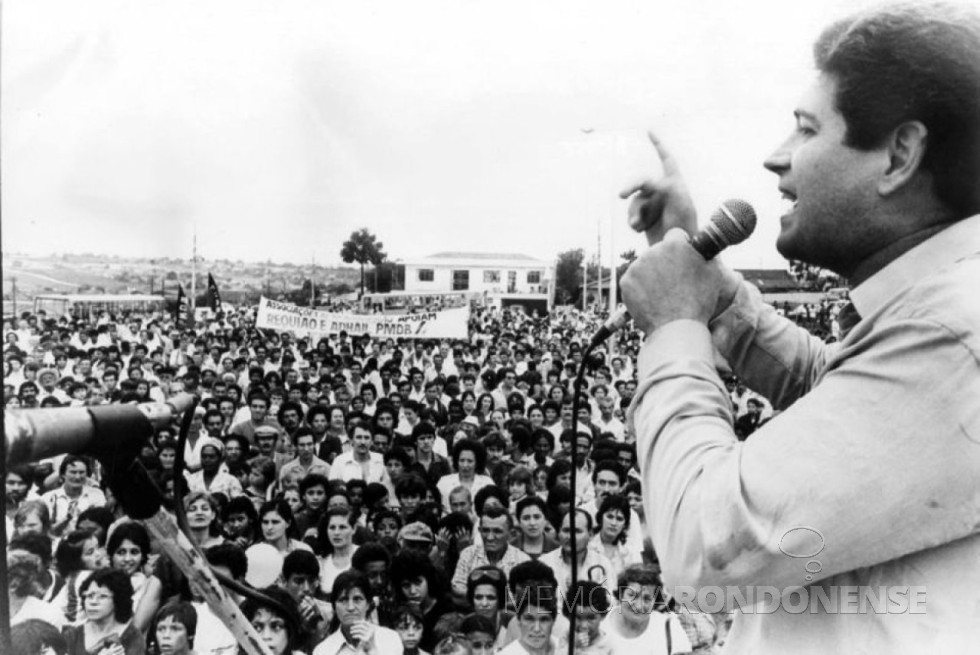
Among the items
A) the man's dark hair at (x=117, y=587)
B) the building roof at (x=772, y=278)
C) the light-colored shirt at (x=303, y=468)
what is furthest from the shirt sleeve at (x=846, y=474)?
the building roof at (x=772, y=278)

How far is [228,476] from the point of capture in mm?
6352

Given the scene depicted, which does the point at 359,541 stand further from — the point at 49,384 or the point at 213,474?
the point at 49,384

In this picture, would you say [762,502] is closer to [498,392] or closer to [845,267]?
[845,267]

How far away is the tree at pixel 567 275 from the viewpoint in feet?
171

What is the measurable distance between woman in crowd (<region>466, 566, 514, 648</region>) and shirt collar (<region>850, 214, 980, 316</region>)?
362 cm

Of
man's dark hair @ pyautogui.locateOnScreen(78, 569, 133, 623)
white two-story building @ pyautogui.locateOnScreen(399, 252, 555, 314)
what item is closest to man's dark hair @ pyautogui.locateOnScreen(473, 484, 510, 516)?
man's dark hair @ pyautogui.locateOnScreen(78, 569, 133, 623)

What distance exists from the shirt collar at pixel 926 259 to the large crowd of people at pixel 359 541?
2.89 ft

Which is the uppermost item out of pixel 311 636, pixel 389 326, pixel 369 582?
pixel 389 326

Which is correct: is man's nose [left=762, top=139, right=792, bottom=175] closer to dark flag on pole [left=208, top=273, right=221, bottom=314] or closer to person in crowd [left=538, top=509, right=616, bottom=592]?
person in crowd [left=538, top=509, right=616, bottom=592]

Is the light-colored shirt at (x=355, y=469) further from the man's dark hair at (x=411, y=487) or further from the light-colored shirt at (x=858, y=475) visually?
the light-colored shirt at (x=858, y=475)

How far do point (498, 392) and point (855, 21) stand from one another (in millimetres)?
9906

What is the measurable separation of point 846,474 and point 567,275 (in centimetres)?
5657

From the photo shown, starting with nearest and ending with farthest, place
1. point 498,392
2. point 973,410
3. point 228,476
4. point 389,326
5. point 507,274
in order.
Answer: point 973,410 < point 228,476 < point 498,392 < point 389,326 < point 507,274

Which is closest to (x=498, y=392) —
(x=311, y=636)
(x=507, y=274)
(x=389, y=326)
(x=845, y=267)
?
(x=389, y=326)
